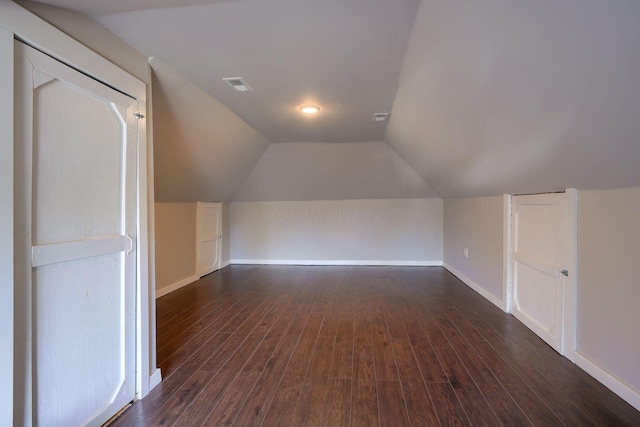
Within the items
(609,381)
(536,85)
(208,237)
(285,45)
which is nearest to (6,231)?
(285,45)

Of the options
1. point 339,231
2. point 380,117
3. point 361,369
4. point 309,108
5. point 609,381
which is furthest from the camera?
point 339,231

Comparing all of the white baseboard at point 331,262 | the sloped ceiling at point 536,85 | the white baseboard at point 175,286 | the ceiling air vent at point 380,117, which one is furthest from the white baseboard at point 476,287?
the white baseboard at point 175,286

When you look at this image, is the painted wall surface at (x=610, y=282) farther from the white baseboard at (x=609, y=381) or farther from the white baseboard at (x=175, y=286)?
the white baseboard at (x=175, y=286)

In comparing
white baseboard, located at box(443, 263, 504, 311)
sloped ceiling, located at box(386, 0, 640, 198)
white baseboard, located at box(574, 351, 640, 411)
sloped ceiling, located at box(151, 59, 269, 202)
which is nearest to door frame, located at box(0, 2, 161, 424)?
sloped ceiling, located at box(151, 59, 269, 202)

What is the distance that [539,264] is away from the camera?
2.89 metres

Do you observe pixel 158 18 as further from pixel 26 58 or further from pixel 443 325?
pixel 443 325

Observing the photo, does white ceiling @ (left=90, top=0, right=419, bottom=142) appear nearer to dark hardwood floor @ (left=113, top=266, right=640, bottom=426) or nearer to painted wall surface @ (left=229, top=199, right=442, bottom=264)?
dark hardwood floor @ (left=113, top=266, right=640, bottom=426)

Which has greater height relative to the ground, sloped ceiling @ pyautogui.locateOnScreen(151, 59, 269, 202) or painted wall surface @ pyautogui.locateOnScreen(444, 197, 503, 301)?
sloped ceiling @ pyautogui.locateOnScreen(151, 59, 269, 202)

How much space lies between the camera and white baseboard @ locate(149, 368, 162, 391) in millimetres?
2072

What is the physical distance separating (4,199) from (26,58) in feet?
1.98

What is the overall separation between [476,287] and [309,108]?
335 centimetres

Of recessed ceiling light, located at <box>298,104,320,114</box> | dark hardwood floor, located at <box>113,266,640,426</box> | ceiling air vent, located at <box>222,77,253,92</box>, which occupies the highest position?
ceiling air vent, located at <box>222,77,253,92</box>

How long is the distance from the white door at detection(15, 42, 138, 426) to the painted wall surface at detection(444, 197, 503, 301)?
148 inches

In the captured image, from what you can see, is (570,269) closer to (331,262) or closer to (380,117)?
(380,117)
